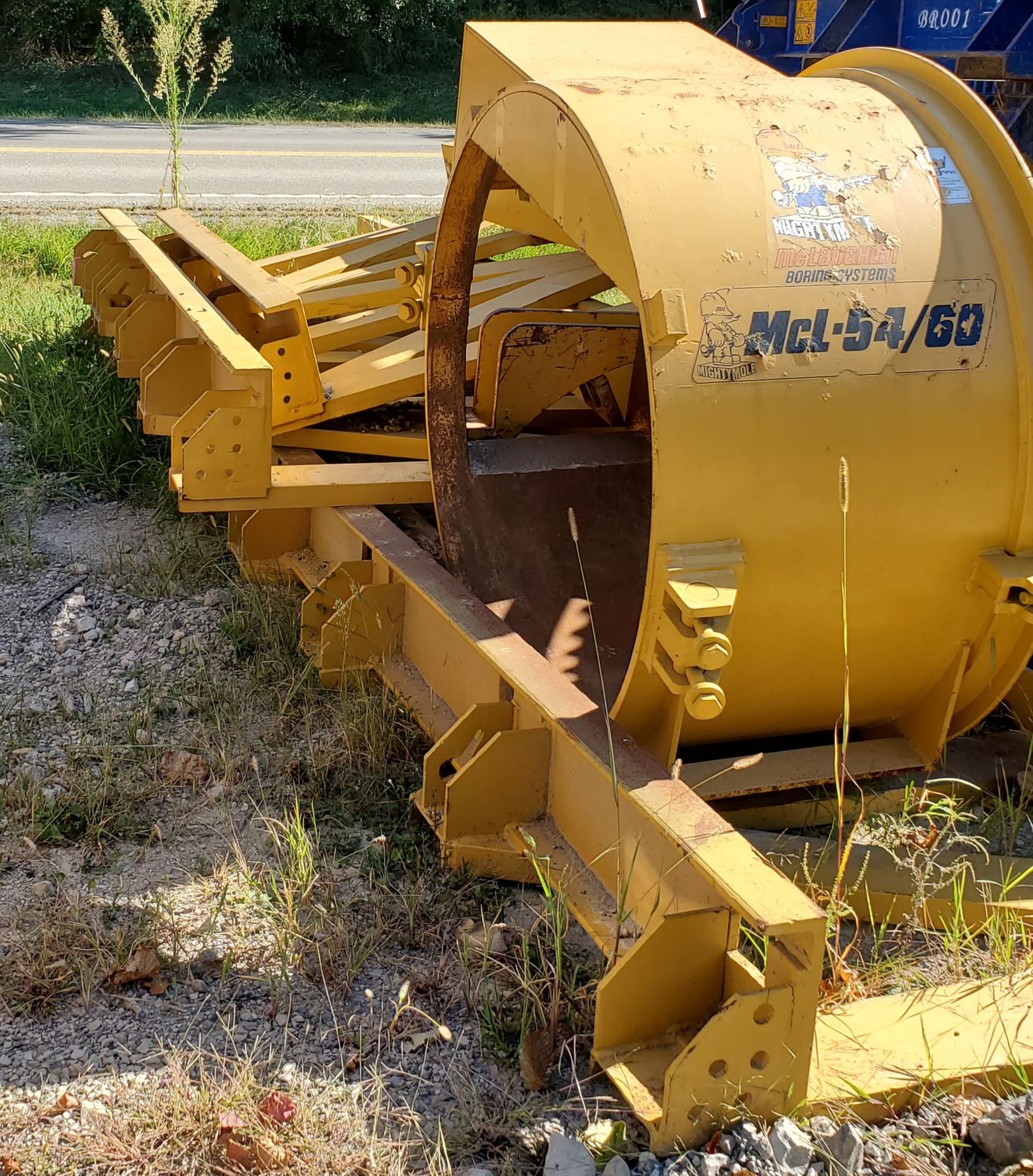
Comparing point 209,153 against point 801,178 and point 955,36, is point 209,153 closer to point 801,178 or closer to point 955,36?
point 955,36

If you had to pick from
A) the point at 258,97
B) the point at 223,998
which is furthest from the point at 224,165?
the point at 223,998

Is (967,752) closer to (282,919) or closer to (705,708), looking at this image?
(705,708)

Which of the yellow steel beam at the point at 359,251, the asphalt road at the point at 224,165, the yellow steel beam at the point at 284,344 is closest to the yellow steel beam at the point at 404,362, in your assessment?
the yellow steel beam at the point at 284,344

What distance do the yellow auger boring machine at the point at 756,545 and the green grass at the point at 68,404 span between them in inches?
69.4

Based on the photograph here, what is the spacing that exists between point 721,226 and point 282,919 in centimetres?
171

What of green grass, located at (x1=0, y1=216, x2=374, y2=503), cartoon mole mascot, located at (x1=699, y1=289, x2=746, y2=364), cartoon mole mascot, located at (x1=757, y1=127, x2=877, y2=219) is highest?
cartoon mole mascot, located at (x1=757, y1=127, x2=877, y2=219)

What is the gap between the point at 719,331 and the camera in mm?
2467

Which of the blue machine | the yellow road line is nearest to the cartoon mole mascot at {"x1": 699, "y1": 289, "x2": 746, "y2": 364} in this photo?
the blue machine


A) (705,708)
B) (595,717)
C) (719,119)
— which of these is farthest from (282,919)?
(719,119)

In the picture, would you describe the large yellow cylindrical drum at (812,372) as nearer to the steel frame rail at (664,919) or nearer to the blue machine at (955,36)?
the steel frame rail at (664,919)

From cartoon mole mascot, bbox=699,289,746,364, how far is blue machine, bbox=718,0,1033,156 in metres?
3.26

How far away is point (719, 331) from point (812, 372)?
20 centimetres

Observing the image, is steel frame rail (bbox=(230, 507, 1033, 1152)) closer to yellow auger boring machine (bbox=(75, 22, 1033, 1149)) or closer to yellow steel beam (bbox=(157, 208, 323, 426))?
yellow auger boring machine (bbox=(75, 22, 1033, 1149))

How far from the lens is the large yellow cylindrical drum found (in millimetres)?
2473
